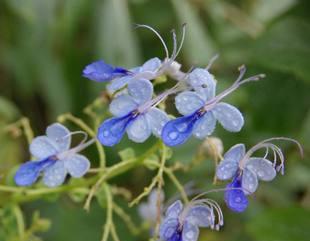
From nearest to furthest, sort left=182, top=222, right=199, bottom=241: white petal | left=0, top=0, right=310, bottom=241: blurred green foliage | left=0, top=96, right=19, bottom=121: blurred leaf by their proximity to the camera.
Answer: left=182, top=222, right=199, bottom=241: white petal
left=0, top=0, right=310, bottom=241: blurred green foliage
left=0, top=96, right=19, bottom=121: blurred leaf

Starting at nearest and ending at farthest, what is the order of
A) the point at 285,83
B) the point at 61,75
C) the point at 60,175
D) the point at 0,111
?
1. the point at 60,175
2. the point at 285,83
3. the point at 0,111
4. the point at 61,75

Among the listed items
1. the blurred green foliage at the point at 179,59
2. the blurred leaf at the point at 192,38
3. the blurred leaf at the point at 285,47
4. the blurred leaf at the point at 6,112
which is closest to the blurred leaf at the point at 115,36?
the blurred green foliage at the point at 179,59

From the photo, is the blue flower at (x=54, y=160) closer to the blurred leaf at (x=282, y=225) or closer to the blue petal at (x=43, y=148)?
the blue petal at (x=43, y=148)

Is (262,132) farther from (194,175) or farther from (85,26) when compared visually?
(85,26)

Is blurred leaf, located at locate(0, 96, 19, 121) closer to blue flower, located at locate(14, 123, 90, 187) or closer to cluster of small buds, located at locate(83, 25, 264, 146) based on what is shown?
blue flower, located at locate(14, 123, 90, 187)

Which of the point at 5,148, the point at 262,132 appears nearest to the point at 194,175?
the point at 262,132

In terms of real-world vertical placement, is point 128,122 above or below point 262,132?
above

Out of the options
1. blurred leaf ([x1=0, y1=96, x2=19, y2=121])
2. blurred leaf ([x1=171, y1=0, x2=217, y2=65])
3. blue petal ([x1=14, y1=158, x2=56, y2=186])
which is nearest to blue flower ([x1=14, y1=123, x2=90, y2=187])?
blue petal ([x1=14, y1=158, x2=56, y2=186])

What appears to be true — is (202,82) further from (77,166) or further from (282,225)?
(282,225)
